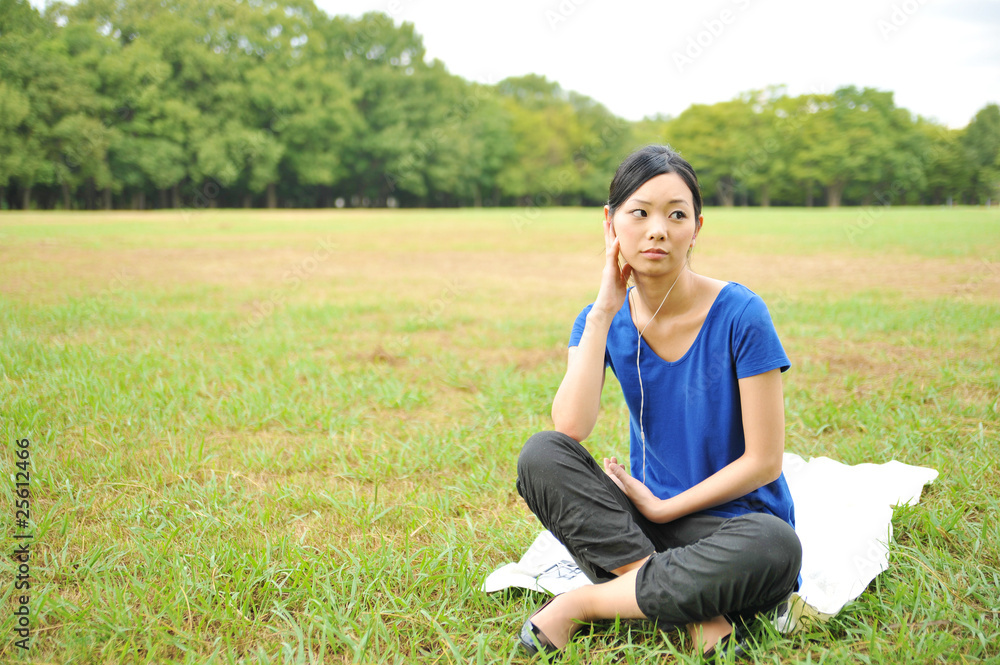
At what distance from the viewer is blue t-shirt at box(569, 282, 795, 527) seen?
184cm

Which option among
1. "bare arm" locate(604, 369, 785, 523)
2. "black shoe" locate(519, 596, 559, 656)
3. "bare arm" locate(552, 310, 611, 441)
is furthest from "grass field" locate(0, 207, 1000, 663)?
"bare arm" locate(552, 310, 611, 441)

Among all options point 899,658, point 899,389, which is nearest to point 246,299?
point 899,389

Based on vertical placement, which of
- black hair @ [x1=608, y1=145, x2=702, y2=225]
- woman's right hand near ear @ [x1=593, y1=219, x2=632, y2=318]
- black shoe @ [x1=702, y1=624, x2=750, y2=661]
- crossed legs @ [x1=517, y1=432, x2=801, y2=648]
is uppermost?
black hair @ [x1=608, y1=145, x2=702, y2=225]

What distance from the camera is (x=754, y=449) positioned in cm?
183

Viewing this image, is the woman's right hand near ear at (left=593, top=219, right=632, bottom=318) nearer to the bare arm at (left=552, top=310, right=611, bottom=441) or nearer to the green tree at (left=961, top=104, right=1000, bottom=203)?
the bare arm at (left=552, top=310, right=611, bottom=441)

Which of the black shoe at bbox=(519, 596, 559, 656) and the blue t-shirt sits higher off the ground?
the blue t-shirt

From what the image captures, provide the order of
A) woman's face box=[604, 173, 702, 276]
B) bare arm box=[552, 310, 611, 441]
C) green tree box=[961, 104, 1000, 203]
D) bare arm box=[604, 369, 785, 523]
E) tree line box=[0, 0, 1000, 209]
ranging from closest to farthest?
bare arm box=[604, 369, 785, 523], woman's face box=[604, 173, 702, 276], bare arm box=[552, 310, 611, 441], tree line box=[0, 0, 1000, 209], green tree box=[961, 104, 1000, 203]

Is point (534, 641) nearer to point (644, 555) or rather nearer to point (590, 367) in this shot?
point (644, 555)

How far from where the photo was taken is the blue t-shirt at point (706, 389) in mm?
1844

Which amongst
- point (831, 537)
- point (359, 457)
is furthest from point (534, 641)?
point (359, 457)

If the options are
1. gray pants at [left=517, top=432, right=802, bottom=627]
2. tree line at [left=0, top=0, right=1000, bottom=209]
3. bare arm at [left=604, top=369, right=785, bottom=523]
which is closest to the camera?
gray pants at [left=517, top=432, right=802, bottom=627]

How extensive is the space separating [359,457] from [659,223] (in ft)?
6.74

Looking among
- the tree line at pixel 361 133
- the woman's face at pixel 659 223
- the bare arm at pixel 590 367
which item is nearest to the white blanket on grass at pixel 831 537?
the bare arm at pixel 590 367

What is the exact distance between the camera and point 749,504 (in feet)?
6.35
